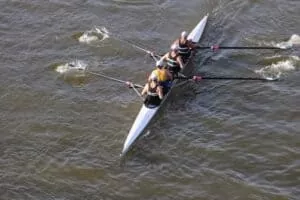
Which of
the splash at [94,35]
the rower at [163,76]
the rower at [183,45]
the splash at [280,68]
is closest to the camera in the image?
the rower at [163,76]

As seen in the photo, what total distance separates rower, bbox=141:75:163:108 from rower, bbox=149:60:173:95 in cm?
21

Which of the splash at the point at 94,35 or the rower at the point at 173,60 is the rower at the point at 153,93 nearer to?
the rower at the point at 173,60

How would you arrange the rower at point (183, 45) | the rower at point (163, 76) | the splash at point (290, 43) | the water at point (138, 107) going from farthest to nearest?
the splash at point (290, 43) → the rower at point (183, 45) → the rower at point (163, 76) → the water at point (138, 107)

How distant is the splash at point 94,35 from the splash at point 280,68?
24.7 ft

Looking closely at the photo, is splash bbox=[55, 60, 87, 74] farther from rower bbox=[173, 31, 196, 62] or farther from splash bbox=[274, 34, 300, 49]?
splash bbox=[274, 34, 300, 49]

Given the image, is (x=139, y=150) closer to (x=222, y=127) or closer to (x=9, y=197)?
(x=222, y=127)

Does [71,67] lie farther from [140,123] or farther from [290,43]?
[290,43]

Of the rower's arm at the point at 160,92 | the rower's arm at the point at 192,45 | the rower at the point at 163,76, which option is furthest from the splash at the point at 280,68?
the rower's arm at the point at 160,92

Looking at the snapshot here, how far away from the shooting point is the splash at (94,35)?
24172 millimetres

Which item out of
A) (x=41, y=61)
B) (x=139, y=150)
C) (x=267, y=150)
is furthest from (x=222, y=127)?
(x=41, y=61)

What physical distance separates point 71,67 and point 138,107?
4032 millimetres

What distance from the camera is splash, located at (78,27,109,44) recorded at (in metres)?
24.2

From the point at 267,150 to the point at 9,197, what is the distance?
8848 mm

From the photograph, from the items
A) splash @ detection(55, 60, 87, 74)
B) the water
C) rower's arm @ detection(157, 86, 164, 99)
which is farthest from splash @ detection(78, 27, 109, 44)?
→ rower's arm @ detection(157, 86, 164, 99)
